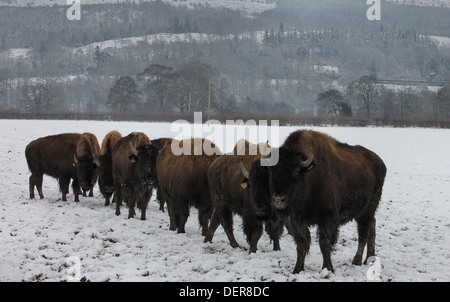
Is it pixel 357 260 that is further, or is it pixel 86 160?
pixel 86 160

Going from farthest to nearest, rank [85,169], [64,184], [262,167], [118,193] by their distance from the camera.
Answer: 1. [64,184]
2. [85,169]
3. [118,193]
4. [262,167]

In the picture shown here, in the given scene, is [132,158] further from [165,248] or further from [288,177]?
[288,177]

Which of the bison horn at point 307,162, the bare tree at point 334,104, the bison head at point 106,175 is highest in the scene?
the bare tree at point 334,104

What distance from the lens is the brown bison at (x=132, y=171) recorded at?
11906 mm

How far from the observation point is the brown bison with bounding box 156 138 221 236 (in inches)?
405

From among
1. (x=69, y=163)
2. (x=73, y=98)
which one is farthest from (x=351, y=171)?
(x=73, y=98)

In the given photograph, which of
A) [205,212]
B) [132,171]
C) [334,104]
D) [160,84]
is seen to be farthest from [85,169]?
[160,84]

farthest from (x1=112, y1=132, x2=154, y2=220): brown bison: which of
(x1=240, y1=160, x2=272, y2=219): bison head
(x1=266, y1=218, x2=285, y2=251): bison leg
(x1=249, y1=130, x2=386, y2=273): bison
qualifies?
(x1=249, y1=130, x2=386, y2=273): bison

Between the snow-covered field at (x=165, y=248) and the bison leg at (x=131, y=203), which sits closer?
the snow-covered field at (x=165, y=248)

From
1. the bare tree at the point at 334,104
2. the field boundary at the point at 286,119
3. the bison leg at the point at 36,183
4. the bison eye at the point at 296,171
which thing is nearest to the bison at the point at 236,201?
the bison eye at the point at 296,171

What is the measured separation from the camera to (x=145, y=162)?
11.9 m

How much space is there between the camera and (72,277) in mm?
7340

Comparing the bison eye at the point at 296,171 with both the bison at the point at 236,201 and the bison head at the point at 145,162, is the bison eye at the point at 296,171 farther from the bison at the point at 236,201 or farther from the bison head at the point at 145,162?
the bison head at the point at 145,162

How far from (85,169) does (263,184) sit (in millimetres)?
7580
